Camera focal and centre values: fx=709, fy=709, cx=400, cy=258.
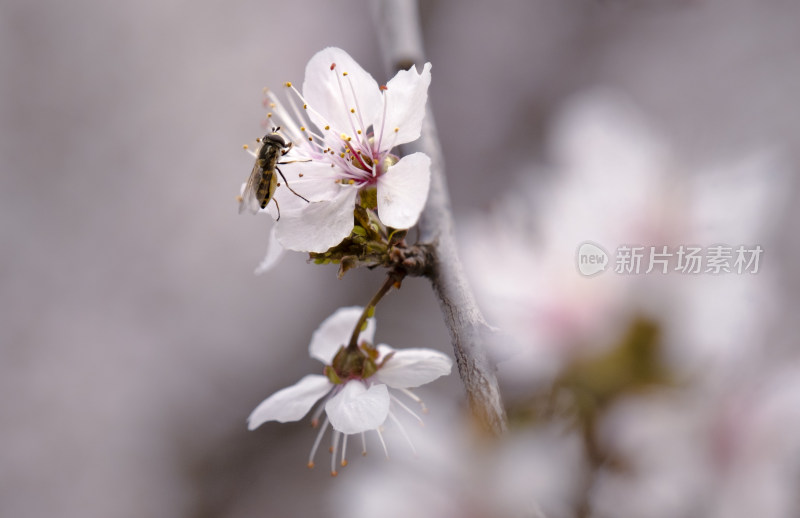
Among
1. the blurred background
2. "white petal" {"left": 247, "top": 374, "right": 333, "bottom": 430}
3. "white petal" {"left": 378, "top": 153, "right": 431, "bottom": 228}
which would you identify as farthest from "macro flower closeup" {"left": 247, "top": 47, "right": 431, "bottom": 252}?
the blurred background

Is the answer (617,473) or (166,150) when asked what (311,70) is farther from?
(166,150)

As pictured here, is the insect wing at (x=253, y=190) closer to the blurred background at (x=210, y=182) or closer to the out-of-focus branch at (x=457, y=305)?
the out-of-focus branch at (x=457, y=305)

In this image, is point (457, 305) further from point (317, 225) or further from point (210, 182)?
point (210, 182)

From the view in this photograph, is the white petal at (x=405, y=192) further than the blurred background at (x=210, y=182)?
No

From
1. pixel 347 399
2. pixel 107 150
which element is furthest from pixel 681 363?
pixel 107 150

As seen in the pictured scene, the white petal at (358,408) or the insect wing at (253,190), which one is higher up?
the insect wing at (253,190)

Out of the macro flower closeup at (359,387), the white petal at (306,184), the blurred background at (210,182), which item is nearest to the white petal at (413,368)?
the macro flower closeup at (359,387)

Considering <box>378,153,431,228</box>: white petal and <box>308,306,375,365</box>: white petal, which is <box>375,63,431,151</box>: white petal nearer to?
<box>378,153,431,228</box>: white petal

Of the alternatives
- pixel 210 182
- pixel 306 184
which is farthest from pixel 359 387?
pixel 210 182
